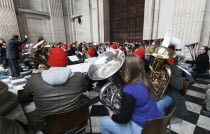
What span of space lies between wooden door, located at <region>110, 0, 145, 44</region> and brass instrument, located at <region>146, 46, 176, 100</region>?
16.7 feet

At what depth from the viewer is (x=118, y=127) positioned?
1037mm

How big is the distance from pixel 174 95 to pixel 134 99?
1089 mm

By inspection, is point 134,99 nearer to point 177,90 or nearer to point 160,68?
point 160,68

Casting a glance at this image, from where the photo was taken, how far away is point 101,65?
1.20m

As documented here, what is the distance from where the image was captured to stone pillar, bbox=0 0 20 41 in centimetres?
893

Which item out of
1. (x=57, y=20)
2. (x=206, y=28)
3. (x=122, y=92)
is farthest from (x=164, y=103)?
(x=57, y=20)

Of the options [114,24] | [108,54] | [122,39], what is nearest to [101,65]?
[108,54]

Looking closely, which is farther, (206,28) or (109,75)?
(206,28)

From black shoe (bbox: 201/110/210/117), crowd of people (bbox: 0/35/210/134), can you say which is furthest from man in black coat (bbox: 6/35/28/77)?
black shoe (bbox: 201/110/210/117)

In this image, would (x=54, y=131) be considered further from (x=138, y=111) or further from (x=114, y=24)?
(x=114, y=24)

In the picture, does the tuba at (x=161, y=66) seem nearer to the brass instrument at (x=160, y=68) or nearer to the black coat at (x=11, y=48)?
the brass instrument at (x=160, y=68)

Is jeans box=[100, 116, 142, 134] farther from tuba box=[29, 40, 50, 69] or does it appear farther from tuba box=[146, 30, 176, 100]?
tuba box=[29, 40, 50, 69]

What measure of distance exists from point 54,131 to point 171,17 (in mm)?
5268

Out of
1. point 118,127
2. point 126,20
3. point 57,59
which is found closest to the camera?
point 118,127
